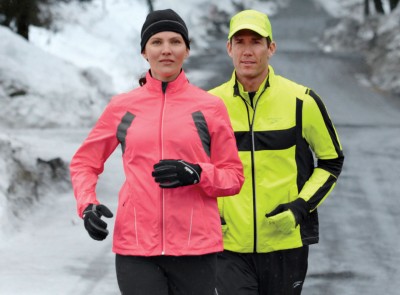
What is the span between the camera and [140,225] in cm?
389

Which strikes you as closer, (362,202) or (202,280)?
(202,280)

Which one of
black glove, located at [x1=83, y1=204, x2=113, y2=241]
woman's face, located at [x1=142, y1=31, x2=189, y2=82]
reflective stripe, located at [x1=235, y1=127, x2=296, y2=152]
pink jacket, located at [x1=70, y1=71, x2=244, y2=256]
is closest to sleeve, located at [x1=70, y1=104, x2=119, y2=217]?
pink jacket, located at [x1=70, y1=71, x2=244, y2=256]

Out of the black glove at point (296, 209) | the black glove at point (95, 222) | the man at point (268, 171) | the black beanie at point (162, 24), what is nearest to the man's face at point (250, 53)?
the man at point (268, 171)

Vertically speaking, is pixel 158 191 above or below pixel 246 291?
above

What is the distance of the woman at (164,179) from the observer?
3.88m

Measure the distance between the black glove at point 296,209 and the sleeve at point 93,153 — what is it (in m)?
1.01

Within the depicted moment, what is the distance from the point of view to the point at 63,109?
1767 cm

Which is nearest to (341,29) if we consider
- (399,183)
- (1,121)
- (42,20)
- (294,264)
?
(42,20)

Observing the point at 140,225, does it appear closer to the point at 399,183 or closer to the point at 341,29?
the point at 399,183

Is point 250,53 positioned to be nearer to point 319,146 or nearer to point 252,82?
point 252,82

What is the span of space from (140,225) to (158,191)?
0.51 ft

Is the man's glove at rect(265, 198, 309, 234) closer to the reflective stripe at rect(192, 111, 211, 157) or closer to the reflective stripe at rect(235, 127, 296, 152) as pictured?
the reflective stripe at rect(235, 127, 296, 152)

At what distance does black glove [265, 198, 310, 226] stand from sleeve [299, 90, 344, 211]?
0.12 ft

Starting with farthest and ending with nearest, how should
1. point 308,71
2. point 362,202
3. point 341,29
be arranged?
point 341,29 → point 308,71 → point 362,202
